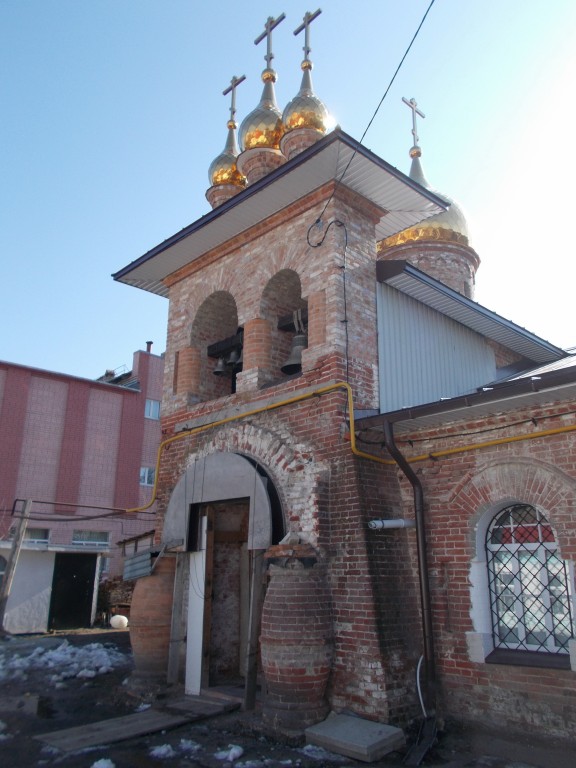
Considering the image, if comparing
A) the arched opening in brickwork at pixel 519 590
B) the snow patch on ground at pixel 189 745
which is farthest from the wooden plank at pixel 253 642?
the arched opening in brickwork at pixel 519 590

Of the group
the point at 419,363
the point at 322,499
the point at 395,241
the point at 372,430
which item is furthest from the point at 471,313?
the point at 395,241

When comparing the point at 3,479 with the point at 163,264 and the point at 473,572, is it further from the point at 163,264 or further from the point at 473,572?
the point at 473,572

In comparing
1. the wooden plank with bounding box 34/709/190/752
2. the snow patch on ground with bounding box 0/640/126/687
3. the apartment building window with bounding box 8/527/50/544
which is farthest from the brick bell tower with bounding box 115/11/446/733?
the apartment building window with bounding box 8/527/50/544

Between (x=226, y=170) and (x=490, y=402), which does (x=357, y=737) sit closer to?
(x=490, y=402)

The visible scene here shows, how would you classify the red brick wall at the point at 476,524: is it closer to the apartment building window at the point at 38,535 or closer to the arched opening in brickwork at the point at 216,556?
the arched opening in brickwork at the point at 216,556

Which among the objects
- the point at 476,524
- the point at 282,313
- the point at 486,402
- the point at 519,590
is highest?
the point at 282,313

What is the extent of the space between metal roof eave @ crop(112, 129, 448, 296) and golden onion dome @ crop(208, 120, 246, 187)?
85.3 inches

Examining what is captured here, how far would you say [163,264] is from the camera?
35.7 feet

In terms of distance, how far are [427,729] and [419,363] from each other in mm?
4668

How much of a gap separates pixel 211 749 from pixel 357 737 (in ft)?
4.81

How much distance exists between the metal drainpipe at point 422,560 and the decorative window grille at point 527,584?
68 cm

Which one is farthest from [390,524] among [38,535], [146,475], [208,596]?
[146,475]

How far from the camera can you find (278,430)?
8.19m

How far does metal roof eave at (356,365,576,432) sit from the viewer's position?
5.96 meters
